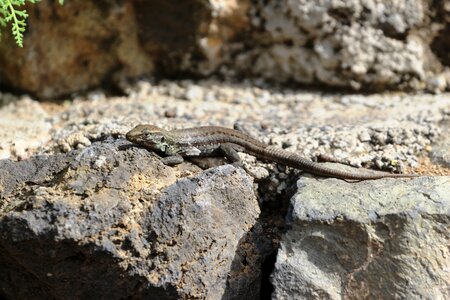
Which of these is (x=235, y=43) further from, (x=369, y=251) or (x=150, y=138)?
(x=369, y=251)

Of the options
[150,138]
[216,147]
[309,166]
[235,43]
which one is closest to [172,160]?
[150,138]

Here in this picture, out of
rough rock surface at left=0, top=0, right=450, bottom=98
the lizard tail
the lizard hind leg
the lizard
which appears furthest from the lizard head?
rough rock surface at left=0, top=0, right=450, bottom=98

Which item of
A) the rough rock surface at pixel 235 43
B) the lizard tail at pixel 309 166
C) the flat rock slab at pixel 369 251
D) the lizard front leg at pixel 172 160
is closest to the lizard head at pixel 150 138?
the lizard front leg at pixel 172 160

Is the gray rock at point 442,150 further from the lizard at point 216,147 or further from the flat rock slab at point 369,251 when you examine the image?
the flat rock slab at point 369,251

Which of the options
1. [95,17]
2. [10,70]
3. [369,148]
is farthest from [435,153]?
[10,70]

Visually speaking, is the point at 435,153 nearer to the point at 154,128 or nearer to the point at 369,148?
the point at 369,148
